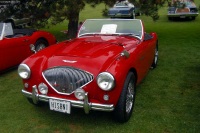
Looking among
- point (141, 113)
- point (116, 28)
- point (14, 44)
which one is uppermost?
point (116, 28)

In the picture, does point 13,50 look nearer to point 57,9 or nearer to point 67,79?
point 57,9

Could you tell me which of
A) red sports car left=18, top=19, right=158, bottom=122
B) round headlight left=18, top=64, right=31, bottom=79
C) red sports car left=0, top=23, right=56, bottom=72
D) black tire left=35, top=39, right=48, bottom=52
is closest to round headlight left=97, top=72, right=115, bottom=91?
red sports car left=18, top=19, right=158, bottom=122

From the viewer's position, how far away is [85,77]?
3.27 m

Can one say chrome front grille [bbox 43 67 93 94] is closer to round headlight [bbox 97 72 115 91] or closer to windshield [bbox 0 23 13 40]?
round headlight [bbox 97 72 115 91]

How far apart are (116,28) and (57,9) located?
355 cm

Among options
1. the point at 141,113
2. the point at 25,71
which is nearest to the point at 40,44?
the point at 25,71

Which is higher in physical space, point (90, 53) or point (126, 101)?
point (90, 53)

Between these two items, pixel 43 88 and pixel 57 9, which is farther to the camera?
pixel 57 9

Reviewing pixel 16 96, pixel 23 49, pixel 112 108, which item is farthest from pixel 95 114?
pixel 23 49

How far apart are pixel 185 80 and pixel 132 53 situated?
1.96 m

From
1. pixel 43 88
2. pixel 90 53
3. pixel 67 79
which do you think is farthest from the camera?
pixel 90 53

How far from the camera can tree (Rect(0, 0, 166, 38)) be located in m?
7.27

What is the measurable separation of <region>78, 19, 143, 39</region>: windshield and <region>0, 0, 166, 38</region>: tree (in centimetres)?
213

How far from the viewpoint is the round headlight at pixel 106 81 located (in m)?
3.14
